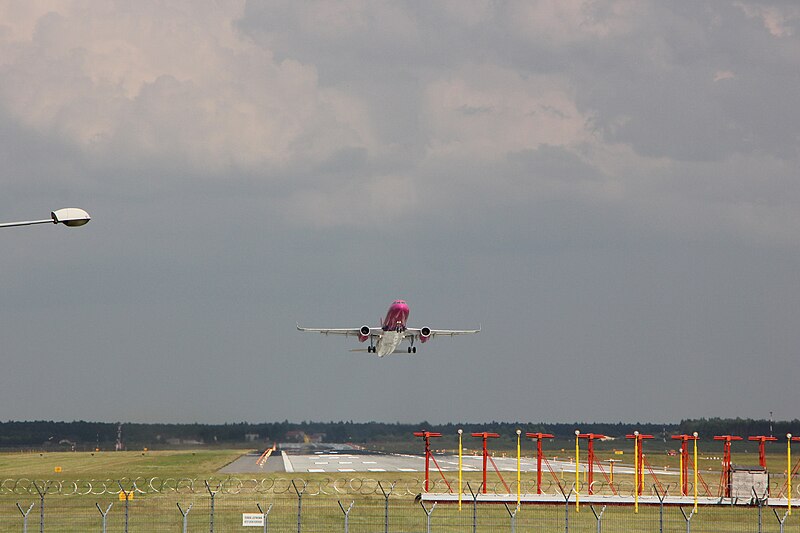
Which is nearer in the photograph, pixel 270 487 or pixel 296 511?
pixel 296 511

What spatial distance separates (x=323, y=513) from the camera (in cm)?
6844

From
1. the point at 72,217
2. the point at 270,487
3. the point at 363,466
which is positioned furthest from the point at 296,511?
the point at 363,466

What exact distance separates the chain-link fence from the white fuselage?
18.6 metres

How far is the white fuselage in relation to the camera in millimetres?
101812

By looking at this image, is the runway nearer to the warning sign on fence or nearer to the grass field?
the grass field

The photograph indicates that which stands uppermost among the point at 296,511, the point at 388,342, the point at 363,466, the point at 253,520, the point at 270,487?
the point at 388,342

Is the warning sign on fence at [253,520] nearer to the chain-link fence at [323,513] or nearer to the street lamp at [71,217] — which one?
the chain-link fence at [323,513]

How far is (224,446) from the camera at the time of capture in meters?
189

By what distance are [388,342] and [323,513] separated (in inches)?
1465

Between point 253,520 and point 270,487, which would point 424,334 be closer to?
point 270,487

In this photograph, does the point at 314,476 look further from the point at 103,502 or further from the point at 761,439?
the point at 761,439

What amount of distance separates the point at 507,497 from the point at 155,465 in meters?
68.4

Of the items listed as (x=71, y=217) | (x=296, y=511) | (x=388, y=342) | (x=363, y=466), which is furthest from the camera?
(x=363, y=466)

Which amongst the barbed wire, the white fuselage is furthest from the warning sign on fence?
the white fuselage
